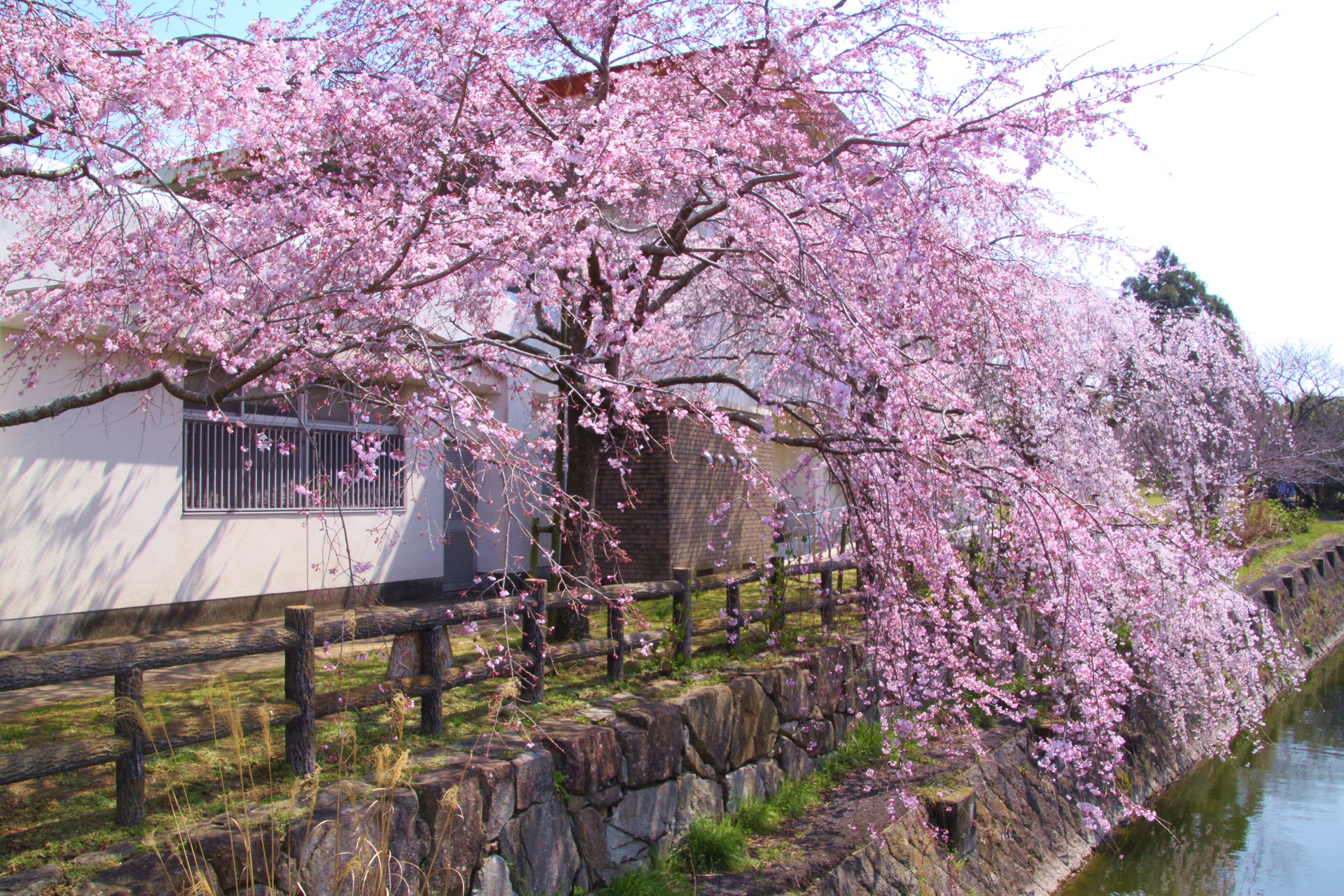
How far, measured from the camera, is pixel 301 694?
14.4 ft

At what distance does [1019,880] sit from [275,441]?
7991 mm

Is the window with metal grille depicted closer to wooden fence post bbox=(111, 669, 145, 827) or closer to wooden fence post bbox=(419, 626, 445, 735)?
wooden fence post bbox=(419, 626, 445, 735)

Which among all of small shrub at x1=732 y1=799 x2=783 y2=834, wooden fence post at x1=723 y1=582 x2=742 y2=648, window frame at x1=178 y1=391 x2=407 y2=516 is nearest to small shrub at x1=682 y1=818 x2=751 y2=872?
small shrub at x1=732 y1=799 x2=783 y2=834

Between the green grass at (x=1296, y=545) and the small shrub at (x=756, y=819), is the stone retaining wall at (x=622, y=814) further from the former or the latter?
the green grass at (x=1296, y=545)

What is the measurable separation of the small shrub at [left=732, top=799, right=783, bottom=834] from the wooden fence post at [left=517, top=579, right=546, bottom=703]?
183 cm

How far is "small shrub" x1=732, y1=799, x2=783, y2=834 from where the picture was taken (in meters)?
6.63

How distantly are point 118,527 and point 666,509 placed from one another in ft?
20.8

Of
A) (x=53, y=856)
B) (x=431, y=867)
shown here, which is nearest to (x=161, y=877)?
(x=53, y=856)

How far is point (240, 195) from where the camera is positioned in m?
6.79

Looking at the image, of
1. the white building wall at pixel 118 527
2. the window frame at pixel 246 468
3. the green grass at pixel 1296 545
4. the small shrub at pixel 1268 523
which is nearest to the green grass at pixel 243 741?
the white building wall at pixel 118 527

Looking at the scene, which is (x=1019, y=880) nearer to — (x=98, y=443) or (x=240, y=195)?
(x=240, y=195)

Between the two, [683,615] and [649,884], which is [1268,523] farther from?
[649,884]

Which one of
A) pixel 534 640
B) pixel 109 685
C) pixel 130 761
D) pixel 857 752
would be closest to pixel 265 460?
pixel 109 685

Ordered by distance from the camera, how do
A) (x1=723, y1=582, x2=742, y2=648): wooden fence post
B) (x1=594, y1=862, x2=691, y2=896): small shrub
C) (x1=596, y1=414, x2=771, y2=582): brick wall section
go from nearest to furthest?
(x1=594, y1=862, x2=691, y2=896): small shrub, (x1=723, y1=582, x2=742, y2=648): wooden fence post, (x1=596, y1=414, x2=771, y2=582): brick wall section
